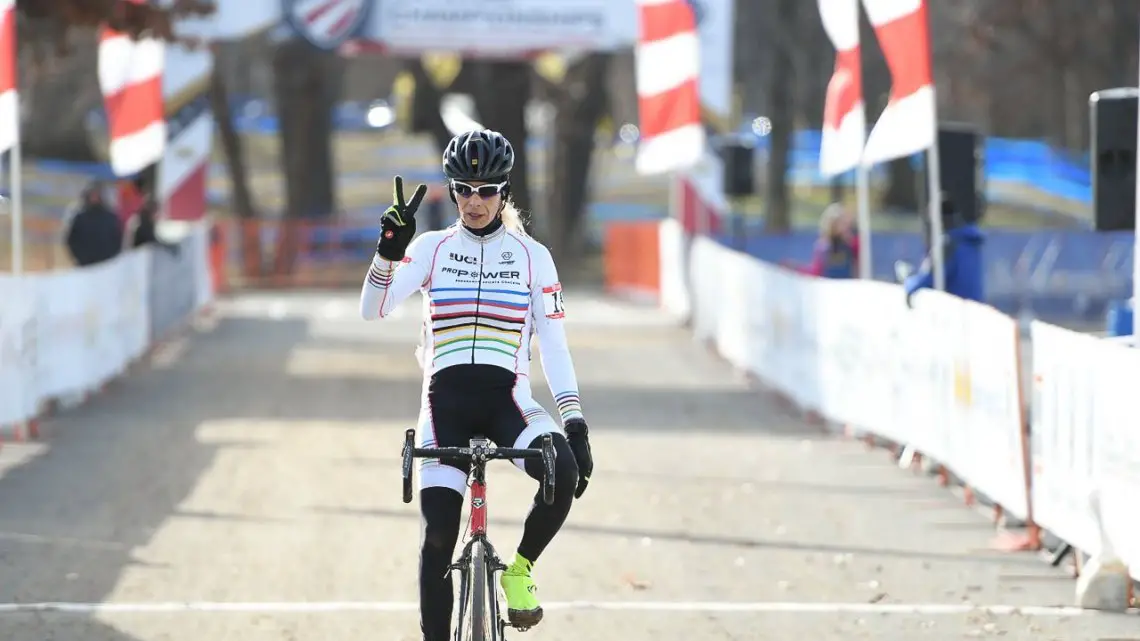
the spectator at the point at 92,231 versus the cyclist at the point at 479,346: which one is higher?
the cyclist at the point at 479,346

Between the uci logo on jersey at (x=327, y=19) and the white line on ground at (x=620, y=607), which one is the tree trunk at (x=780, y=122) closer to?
the uci logo on jersey at (x=327, y=19)

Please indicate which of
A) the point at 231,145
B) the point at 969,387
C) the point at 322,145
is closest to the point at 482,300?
the point at 969,387

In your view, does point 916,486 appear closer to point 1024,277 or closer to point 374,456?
point 374,456

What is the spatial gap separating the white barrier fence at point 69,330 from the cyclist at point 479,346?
9.51m

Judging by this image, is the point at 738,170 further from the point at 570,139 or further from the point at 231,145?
the point at 231,145

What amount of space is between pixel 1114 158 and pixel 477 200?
6.51 meters

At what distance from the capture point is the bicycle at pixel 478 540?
6.92 meters

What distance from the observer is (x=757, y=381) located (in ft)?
73.4

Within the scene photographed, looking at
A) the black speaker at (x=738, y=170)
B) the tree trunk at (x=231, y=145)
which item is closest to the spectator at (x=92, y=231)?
the black speaker at (x=738, y=170)

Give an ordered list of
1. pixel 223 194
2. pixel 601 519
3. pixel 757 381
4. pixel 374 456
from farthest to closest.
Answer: pixel 223 194 < pixel 757 381 < pixel 374 456 < pixel 601 519

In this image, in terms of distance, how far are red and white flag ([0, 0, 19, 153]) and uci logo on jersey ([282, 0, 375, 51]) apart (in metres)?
16.0

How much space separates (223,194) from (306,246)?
2901cm

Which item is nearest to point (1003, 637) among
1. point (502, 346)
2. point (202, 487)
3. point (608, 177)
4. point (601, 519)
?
point (502, 346)

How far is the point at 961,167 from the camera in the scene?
1948 cm
